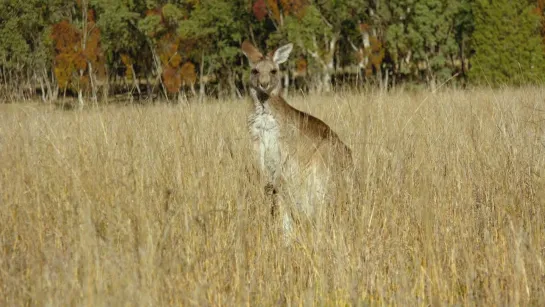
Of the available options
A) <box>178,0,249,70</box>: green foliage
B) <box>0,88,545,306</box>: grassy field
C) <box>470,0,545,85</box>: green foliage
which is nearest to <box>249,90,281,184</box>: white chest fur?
<box>0,88,545,306</box>: grassy field

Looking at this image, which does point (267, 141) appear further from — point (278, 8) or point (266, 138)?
point (278, 8)

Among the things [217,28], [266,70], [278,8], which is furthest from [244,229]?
[278,8]

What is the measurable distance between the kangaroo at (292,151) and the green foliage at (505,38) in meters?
19.1

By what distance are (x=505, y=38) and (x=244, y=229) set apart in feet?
71.2

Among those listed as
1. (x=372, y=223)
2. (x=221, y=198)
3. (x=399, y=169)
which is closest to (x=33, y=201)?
(x=221, y=198)

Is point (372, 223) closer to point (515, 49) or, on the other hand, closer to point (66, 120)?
point (66, 120)

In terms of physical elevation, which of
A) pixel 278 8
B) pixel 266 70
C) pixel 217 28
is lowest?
pixel 266 70

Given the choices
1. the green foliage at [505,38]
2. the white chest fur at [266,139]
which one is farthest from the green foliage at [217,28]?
the white chest fur at [266,139]

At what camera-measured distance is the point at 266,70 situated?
5.25m

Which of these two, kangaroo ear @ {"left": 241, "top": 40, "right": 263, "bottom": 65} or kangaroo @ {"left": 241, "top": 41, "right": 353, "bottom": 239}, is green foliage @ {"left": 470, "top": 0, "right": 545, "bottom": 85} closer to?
kangaroo ear @ {"left": 241, "top": 40, "right": 263, "bottom": 65}

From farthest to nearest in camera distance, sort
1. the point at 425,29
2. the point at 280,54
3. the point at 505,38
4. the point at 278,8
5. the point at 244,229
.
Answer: the point at 278,8
the point at 425,29
the point at 505,38
the point at 280,54
the point at 244,229

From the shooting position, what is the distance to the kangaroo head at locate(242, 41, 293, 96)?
16.7 feet

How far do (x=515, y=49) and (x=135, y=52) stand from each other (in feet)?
64.5

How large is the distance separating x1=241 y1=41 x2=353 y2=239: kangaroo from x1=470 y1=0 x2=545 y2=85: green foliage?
19073 millimetres
